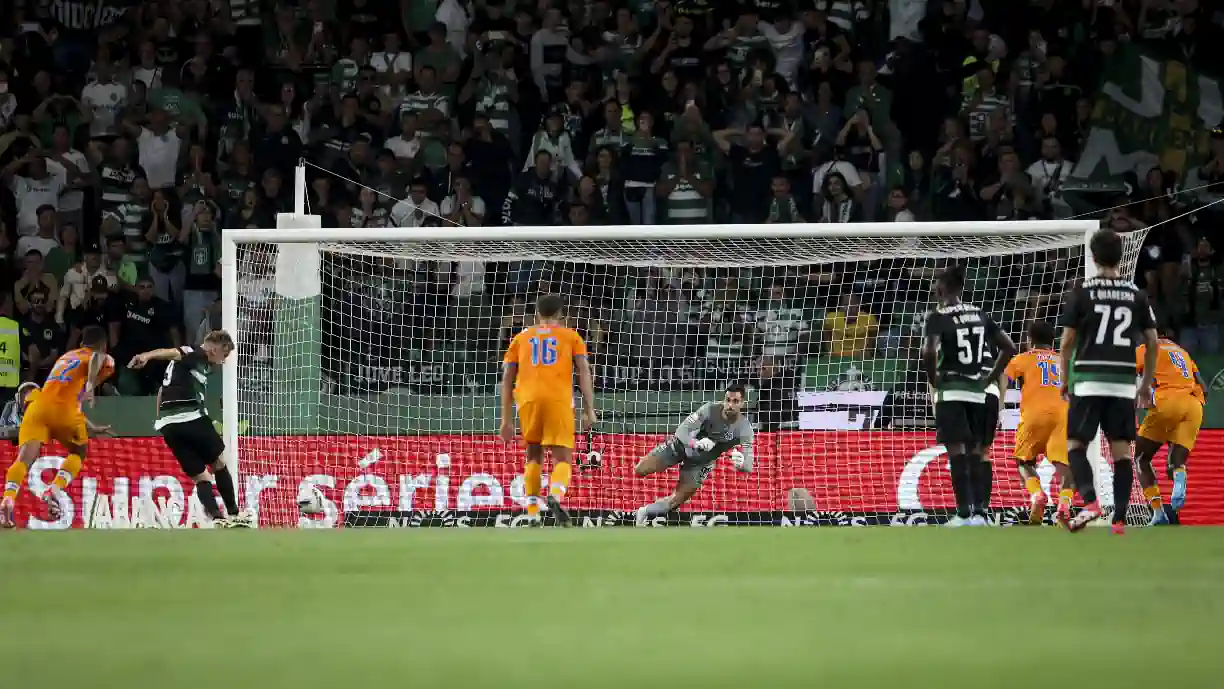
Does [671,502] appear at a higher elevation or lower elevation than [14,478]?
lower

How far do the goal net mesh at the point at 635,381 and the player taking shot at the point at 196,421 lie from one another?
1.29 meters

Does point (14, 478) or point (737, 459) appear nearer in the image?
point (14, 478)

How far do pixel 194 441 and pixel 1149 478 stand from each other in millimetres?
8138

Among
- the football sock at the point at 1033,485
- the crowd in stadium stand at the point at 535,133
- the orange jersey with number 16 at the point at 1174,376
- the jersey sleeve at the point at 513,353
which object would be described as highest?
the crowd in stadium stand at the point at 535,133

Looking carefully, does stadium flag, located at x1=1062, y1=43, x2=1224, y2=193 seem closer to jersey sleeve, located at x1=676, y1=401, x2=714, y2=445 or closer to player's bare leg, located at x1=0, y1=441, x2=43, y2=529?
jersey sleeve, located at x1=676, y1=401, x2=714, y2=445

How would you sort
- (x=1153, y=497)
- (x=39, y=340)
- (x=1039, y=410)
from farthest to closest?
1. (x=39, y=340)
2. (x=1039, y=410)
3. (x=1153, y=497)

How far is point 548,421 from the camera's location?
13.1 metres

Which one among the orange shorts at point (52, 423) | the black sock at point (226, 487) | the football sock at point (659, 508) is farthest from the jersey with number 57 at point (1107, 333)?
the orange shorts at point (52, 423)

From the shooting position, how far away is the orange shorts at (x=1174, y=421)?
47.5ft

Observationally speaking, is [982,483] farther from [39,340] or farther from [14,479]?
[39,340]

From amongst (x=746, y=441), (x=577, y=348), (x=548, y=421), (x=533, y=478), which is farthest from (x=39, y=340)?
(x=746, y=441)

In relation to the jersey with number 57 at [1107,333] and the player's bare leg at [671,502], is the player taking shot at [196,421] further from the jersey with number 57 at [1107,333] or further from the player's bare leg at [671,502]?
the jersey with number 57 at [1107,333]

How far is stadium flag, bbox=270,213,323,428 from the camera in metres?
15.7

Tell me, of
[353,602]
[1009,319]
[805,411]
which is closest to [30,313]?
[805,411]
